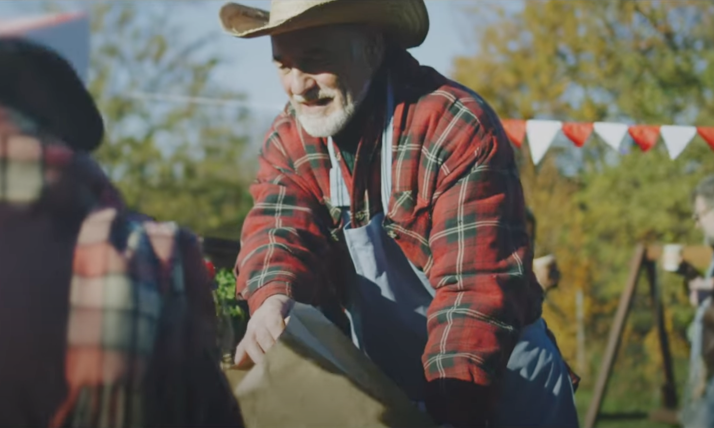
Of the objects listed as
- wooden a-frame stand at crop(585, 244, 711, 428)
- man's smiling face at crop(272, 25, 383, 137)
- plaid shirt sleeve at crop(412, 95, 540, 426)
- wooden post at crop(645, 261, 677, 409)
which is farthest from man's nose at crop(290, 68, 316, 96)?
wooden post at crop(645, 261, 677, 409)

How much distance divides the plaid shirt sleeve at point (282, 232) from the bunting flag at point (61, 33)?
851 millimetres

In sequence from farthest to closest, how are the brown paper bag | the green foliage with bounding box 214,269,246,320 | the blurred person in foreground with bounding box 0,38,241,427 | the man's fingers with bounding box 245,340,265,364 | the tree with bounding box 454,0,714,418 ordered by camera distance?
the tree with bounding box 454,0,714,418, the green foliage with bounding box 214,269,246,320, the man's fingers with bounding box 245,340,265,364, the brown paper bag, the blurred person in foreground with bounding box 0,38,241,427

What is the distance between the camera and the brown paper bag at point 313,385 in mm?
1544

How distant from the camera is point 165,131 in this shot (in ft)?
19.9

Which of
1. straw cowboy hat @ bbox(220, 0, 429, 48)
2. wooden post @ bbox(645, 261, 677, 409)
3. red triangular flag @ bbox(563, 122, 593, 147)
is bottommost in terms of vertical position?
wooden post @ bbox(645, 261, 677, 409)

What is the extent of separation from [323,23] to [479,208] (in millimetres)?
494

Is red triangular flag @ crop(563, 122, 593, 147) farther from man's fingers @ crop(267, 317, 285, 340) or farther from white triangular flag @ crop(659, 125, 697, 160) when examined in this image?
man's fingers @ crop(267, 317, 285, 340)

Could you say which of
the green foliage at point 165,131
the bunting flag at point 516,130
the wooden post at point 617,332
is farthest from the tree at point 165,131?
the wooden post at point 617,332

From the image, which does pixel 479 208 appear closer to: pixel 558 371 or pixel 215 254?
pixel 558 371

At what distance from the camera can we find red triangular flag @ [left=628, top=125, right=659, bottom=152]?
14.5ft

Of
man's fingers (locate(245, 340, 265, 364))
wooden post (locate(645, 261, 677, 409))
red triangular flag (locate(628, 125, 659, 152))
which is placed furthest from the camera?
wooden post (locate(645, 261, 677, 409))

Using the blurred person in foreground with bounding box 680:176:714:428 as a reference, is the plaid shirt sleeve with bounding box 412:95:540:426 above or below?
above

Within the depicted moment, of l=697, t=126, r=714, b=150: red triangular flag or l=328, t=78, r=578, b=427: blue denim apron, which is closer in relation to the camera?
l=328, t=78, r=578, b=427: blue denim apron

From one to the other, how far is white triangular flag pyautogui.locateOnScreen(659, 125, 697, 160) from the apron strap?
7.85ft
